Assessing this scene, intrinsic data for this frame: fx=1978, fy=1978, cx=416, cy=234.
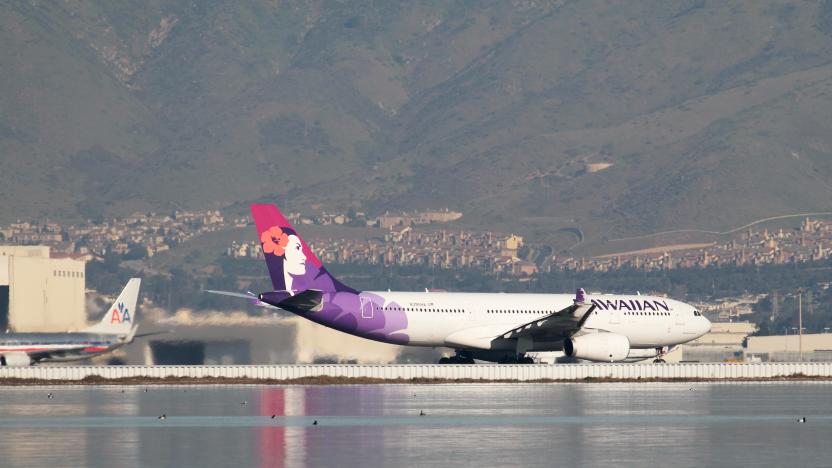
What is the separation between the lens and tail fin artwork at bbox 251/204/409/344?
9138 cm

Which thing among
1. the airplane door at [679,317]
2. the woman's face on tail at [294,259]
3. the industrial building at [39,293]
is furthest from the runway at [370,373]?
the industrial building at [39,293]

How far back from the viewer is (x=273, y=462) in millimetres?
48969

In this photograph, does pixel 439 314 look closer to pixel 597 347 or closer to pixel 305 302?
pixel 305 302

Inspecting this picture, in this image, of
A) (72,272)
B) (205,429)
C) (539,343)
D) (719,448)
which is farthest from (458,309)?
(72,272)

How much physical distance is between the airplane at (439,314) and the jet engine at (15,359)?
11633 mm

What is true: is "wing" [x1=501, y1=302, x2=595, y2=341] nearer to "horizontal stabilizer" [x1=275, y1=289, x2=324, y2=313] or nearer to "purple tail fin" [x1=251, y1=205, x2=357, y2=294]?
"purple tail fin" [x1=251, y1=205, x2=357, y2=294]

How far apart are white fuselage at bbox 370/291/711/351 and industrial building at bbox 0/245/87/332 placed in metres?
28.8

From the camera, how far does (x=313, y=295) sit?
9081 centimetres

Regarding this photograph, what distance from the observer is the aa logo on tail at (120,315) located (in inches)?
4220

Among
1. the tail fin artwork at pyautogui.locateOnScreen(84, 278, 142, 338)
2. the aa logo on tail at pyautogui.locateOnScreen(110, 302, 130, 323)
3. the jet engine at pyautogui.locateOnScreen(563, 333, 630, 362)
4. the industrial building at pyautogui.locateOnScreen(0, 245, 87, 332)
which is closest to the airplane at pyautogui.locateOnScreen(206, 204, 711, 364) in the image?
the jet engine at pyautogui.locateOnScreen(563, 333, 630, 362)

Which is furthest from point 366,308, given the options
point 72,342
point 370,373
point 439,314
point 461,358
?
point 72,342

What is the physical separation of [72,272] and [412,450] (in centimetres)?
11263

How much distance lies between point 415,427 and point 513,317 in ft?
124

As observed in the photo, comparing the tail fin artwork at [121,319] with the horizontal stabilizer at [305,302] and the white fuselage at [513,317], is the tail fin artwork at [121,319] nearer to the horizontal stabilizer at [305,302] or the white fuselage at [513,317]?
the horizontal stabilizer at [305,302]
